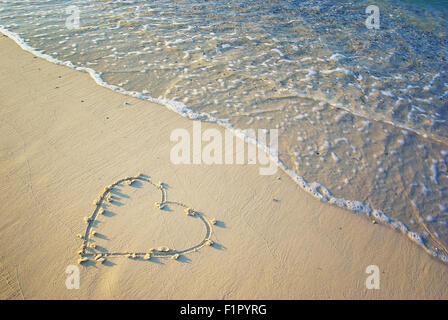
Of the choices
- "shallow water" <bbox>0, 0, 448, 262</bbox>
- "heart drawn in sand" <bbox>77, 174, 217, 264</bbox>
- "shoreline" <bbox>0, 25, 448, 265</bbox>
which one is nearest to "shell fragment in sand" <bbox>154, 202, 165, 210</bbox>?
"heart drawn in sand" <bbox>77, 174, 217, 264</bbox>

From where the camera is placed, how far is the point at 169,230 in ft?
9.39

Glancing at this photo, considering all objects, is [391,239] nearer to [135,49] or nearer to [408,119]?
[408,119]

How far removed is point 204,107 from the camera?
14.5 feet

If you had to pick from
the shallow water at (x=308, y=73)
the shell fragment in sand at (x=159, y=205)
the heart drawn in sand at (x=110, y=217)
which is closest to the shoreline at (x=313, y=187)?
the shallow water at (x=308, y=73)

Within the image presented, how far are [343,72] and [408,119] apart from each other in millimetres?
1536

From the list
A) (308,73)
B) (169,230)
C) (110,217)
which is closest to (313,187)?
(169,230)

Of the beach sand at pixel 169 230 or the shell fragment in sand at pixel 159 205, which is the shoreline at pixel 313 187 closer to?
the beach sand at pixel 169 230

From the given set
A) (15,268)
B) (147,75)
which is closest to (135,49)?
(147,75)

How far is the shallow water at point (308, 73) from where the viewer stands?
11.8 ft

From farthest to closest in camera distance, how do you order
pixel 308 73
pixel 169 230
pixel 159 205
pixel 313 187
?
pixel 308 73 < pixel 313 187 < pixel 159 205 < pixel 169 230

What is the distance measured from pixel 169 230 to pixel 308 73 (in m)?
3.99

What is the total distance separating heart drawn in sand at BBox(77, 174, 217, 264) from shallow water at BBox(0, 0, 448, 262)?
143 cm

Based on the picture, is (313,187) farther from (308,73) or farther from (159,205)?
(308,73)

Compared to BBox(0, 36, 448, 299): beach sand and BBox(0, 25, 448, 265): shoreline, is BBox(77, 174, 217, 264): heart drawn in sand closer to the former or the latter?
BBox(0, 36, 448, 299): beach sand
